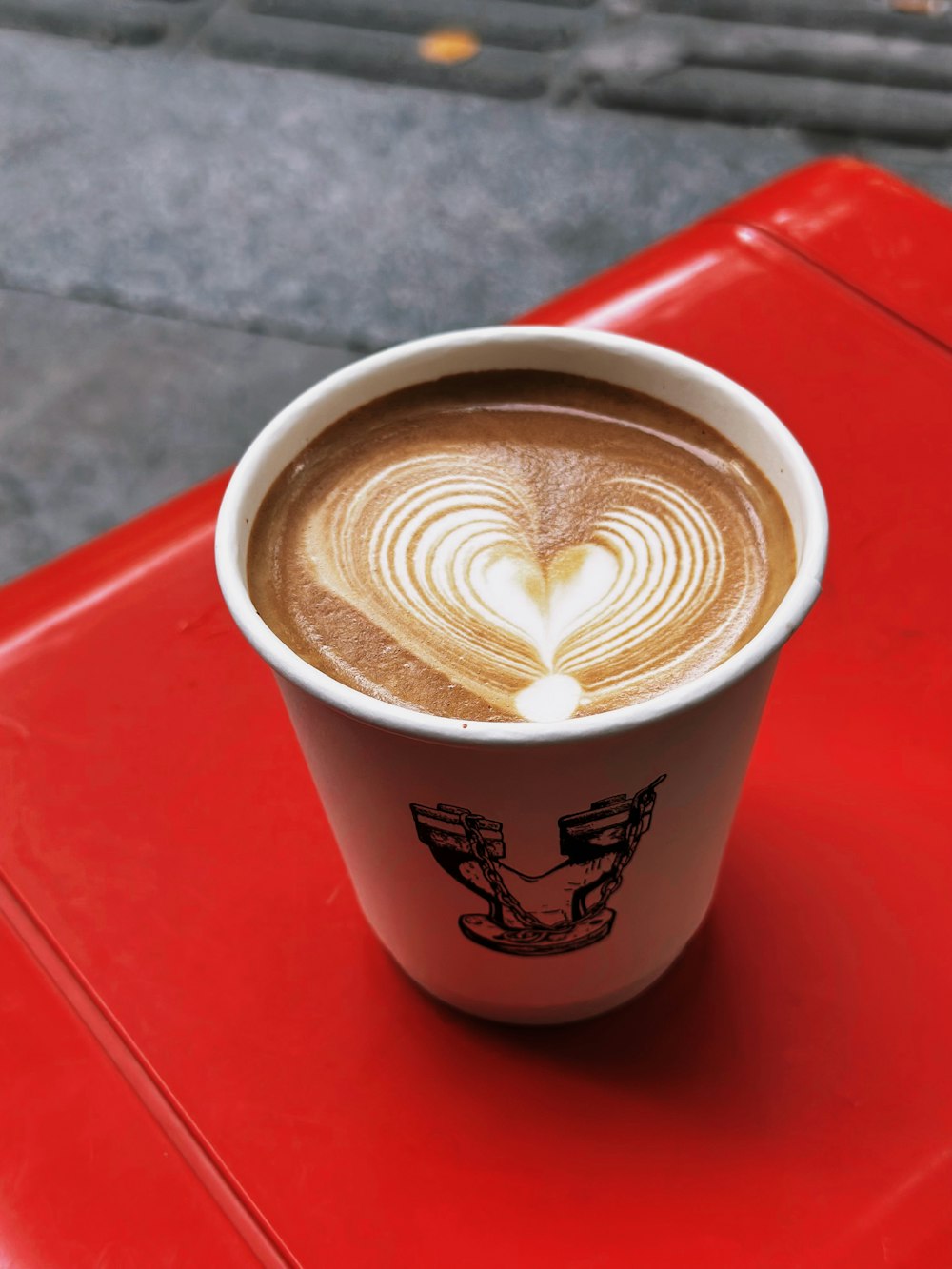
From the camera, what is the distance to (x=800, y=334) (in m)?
1.11

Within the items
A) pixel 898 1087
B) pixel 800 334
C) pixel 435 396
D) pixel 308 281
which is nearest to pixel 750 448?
pixel 435 396

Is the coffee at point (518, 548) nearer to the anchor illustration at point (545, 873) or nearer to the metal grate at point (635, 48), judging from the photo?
the anchor illustration at point (545, 873)

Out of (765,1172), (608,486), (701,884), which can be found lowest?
(765,1172)

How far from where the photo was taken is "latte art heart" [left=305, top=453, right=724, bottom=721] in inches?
25.2

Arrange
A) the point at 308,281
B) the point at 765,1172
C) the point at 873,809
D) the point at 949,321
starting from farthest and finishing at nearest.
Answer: the point at 308,281, the point at 949,321, the point at 873,809, the point at 765,1172

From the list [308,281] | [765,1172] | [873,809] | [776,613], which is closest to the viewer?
[776,613]

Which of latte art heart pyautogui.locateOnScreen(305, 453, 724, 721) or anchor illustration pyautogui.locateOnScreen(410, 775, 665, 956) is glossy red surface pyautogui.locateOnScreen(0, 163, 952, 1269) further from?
latte art heart pyautogui.locateOnScreen(305, 453, 724, 721)

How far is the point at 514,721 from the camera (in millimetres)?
617

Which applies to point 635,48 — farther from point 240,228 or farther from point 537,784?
point 537,784

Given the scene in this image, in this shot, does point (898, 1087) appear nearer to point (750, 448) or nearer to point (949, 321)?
point (750, 448)

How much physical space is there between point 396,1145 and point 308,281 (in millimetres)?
1676

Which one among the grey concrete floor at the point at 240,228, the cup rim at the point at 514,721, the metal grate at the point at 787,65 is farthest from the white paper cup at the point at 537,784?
the metal grate at the point at 787,65

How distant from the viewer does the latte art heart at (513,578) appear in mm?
640

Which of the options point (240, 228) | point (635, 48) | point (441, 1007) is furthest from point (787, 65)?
point (441, 1007)
